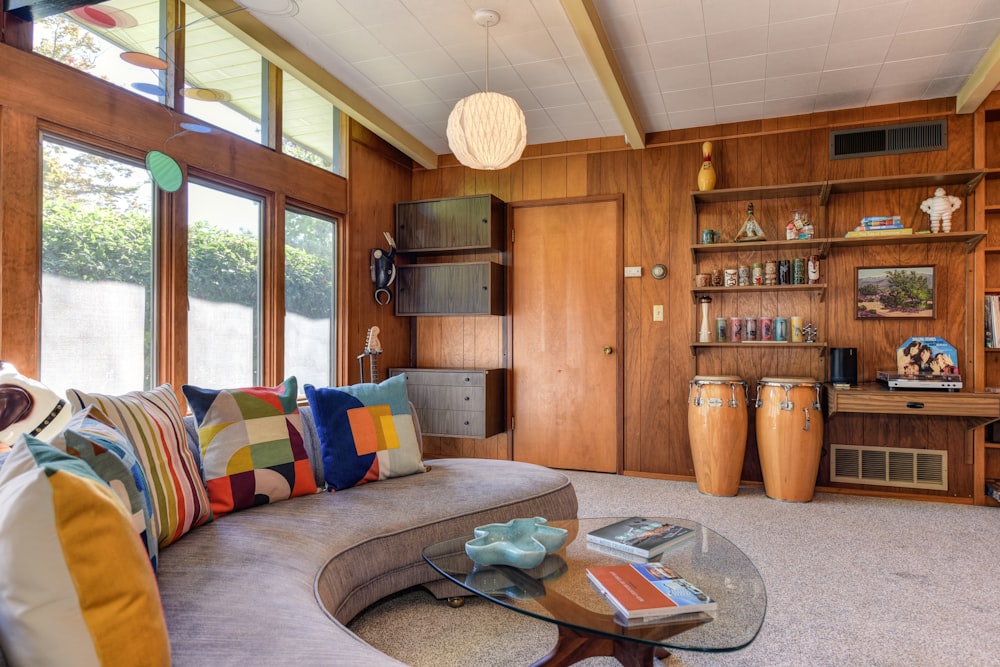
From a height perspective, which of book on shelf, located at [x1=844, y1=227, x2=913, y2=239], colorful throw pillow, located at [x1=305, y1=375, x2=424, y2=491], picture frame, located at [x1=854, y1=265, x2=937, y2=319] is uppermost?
book on shelf, located at [x1=844, y1=227, x2=913, y2=239]

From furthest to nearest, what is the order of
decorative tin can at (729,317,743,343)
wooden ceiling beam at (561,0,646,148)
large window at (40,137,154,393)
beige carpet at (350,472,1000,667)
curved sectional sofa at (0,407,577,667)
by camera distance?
decorative tin can at (729,317,743,343) → wooden ceiling beam at (561,0,646,148) → large window at (40,137,154,393) → beige carpet at (350,472,1000,667) → curved sectional sofa at (0,407,577,667)

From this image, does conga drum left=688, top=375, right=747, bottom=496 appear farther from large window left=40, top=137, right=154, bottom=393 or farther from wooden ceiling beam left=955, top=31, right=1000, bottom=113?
large window left=40, top=137, right=154, bottom=393

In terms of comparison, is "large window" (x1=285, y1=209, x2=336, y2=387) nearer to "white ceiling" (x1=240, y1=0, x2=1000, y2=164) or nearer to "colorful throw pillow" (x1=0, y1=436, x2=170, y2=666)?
"white ceiling" (x1=240, y1=0, x2=1000, y2=164)

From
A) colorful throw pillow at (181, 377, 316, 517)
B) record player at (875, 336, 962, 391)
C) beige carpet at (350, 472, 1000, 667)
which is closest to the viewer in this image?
beige carpet at (350, 472, 1000, 667)

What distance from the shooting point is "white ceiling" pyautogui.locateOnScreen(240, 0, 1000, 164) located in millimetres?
2881

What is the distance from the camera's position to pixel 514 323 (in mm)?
4863

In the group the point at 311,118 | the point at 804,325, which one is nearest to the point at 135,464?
the point at 311,118

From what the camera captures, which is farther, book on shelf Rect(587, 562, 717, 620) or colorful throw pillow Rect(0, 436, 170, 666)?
book on shelf Rect(587, 562, 717, 620)

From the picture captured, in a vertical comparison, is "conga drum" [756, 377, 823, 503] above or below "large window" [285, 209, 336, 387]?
below

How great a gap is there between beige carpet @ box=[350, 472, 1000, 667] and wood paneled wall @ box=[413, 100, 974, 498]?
2.79 feet

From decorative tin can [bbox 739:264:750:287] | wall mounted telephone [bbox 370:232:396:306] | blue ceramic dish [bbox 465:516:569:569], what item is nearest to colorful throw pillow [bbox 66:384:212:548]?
blue ceramic dish [bbox 465:516:569:569]

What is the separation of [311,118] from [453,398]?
2188 millimetres

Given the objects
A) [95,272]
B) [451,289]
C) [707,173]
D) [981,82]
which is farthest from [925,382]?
[95,272]

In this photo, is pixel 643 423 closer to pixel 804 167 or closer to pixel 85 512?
pixel 804 167
